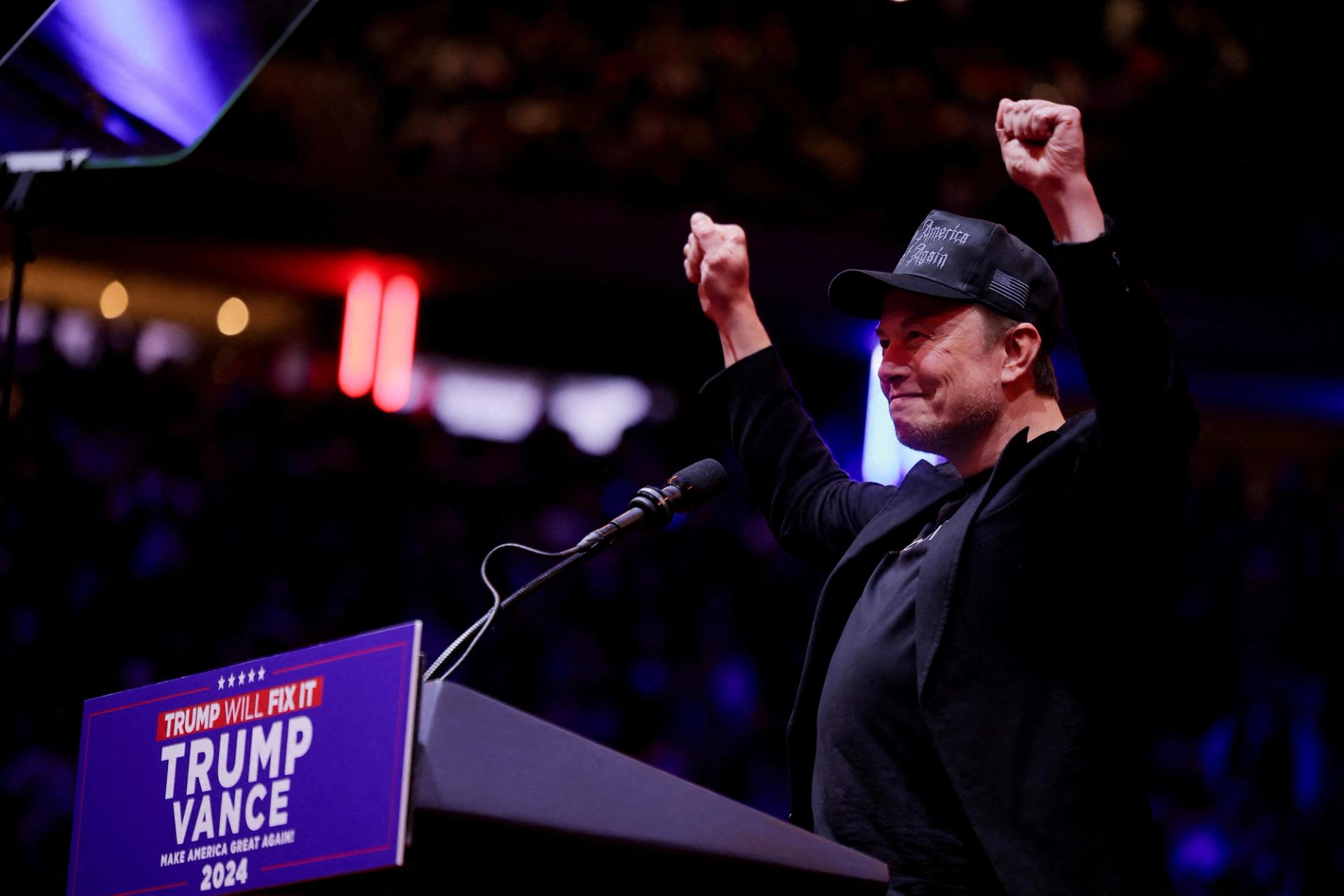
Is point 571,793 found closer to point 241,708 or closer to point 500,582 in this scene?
point 241,708

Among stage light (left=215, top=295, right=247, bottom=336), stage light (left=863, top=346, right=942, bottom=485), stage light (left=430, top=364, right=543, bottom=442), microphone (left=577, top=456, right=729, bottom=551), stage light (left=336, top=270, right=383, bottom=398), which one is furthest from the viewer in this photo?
stage light (left=215, top=295, right=247, bottom=336)

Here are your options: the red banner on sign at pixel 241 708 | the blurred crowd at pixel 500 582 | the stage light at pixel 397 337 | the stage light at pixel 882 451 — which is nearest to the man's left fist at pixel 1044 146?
the red banner on sign at pixel 241 708

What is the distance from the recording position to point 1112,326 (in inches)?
47.8

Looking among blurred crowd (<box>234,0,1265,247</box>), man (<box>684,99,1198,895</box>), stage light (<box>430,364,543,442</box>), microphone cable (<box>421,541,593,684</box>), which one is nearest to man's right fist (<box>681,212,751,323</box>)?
man (<box>684,99,1198,895</box>)

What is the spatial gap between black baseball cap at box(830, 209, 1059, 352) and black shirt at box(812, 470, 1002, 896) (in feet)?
0.84

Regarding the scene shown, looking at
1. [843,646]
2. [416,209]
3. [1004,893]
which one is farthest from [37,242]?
[1004,893]

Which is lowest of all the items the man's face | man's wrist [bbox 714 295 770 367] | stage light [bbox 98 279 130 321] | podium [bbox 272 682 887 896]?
podium [bbox 272 682 887 896]

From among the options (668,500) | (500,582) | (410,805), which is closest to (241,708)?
(410,805)

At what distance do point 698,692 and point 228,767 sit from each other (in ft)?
10.6

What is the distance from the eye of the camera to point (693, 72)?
199 inches

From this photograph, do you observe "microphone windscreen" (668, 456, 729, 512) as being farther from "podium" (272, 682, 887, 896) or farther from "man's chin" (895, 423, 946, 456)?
"podium" (272, 682, 887, 896)

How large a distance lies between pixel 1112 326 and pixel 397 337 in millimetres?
3893

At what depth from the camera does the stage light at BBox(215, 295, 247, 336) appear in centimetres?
538

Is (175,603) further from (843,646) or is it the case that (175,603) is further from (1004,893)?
(1004,893)
